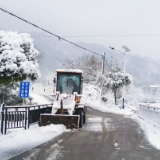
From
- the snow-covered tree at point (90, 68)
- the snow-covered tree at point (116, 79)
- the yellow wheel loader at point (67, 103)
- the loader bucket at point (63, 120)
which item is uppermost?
the snow-covered tree at point (90, 68)

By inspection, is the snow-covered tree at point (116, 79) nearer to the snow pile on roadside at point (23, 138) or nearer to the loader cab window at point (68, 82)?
the loader cab window at point (68, 82)

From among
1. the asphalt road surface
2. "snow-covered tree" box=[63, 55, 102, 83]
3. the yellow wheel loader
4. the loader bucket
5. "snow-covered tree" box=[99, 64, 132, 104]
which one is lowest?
the asphalt road surface

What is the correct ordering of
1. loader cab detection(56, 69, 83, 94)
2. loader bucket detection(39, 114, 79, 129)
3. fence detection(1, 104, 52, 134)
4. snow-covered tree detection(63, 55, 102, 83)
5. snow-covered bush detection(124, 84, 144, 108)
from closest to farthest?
fence detection(1, 104, 52, 134), loader bucket detection(39, 114, 79, 129), loader cab detection(56, 69, 83, 94), snow-covered bush detection(124, 84, 144, 108), snow-covered tree detection(63, 55, 102, 83)

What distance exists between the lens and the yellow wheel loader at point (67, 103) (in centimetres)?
1345

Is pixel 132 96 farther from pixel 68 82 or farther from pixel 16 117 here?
pixel 16 117

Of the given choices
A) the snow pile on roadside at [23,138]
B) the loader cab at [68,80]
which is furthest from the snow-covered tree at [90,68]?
the snow pile on roadside at [23,138]

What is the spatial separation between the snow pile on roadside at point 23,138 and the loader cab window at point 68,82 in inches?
125

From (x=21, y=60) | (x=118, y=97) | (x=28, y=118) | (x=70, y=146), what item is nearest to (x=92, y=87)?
(x=118, y=97)

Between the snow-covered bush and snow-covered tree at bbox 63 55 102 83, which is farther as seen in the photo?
snow-covered tree at bbox 63 55 102 83

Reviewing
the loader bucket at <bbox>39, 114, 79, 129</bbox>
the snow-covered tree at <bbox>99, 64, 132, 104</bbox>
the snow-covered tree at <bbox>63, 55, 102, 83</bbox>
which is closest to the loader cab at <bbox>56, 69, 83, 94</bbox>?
the loader bucket at <bbox>39, 114, 79, 129</bbox>

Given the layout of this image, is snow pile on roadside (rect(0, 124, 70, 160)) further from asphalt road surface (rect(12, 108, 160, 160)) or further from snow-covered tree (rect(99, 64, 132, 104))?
snow-covered tree (rect(99, 64, 132, 104))

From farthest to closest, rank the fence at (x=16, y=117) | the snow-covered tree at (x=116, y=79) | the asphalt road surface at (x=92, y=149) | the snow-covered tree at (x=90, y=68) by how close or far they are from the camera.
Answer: the snow-covered tree at (x=90, y=68) < the snow-covered tree at (x=116, y=79) < the fence at (x=16, y=117) < the asphalt road surface at (x=92, y=149)

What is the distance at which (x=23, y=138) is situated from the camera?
10305mm

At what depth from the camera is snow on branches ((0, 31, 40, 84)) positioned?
15.6 metres
